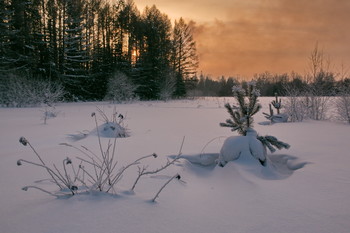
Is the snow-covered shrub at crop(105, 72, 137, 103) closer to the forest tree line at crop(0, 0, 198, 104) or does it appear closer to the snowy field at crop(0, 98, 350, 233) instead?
the forest tree line at crop(0, 0, 198, 104)

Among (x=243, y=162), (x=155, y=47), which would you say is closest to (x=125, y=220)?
(x=243, y=162)

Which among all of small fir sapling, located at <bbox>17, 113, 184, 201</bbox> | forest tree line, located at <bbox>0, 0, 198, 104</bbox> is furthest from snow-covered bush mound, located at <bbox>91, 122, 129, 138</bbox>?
forest tree line, located at <bbox>0, 0, 198, 104</bbox>

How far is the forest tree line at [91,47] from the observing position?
1717cm

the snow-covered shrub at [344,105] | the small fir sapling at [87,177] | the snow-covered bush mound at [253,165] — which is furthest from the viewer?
the snow-covered shrub at [344,105]

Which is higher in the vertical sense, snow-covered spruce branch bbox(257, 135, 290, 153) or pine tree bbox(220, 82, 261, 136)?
pine tree bbox(220, 82, 261, 136)

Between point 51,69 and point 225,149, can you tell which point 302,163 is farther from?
point 51,69

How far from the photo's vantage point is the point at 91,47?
23.2 meters

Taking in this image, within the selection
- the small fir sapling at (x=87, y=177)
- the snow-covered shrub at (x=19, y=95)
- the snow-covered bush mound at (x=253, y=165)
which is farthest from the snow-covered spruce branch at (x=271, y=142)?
the snow-covered shrub at (x=19, y=95)

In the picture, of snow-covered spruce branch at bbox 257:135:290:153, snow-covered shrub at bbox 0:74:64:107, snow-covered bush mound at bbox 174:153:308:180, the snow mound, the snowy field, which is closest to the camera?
the snowy field

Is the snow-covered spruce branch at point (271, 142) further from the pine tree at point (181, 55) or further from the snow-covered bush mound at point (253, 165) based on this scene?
the pine tree at point (181, 55)

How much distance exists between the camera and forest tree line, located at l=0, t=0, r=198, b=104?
56.3 feet

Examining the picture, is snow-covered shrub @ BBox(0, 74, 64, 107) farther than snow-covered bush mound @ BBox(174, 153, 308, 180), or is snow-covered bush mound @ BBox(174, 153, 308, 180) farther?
snow-covered shrub @ BBox(0, 74, 64, 107)

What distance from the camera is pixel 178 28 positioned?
29.3 meters

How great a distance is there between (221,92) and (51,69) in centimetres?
4532
